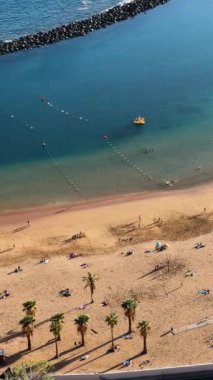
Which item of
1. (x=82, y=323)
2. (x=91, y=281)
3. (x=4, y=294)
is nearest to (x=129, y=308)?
(x=82, y=323)

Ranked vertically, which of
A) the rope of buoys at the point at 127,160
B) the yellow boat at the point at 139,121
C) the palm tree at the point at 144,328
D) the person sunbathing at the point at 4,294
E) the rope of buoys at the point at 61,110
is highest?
the rope of buoys at the point at 61,110

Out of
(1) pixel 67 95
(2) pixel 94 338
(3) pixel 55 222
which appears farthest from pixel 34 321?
(1) pixel 67 95

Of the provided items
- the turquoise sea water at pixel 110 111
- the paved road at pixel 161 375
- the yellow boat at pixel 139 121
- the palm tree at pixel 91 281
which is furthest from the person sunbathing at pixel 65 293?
the yellow boat at pixel 139 121

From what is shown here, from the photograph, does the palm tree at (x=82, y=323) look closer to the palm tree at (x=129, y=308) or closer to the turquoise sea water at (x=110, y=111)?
the palm tree at (x=129, y=308)

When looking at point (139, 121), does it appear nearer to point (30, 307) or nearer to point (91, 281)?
point (91, 281)

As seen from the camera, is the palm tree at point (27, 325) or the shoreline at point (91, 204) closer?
the palm tree at point (27, 325)

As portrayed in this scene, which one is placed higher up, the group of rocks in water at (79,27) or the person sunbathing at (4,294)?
the group of rocks in water at (79,27)

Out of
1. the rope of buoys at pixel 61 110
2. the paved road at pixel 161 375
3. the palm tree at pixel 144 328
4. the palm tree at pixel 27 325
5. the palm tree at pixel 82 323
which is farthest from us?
the rope of buoys at pixel 61 110
